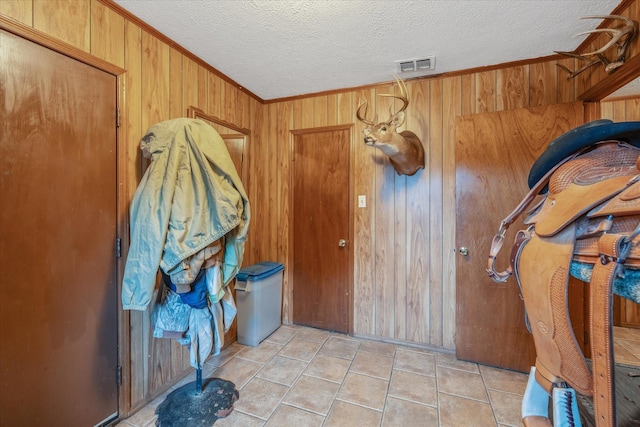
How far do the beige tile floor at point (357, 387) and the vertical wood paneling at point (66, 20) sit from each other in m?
2.19

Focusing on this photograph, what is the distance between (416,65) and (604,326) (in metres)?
2.17

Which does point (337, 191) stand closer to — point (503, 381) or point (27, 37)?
point (503, 381)

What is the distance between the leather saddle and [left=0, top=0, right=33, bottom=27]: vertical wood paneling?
232 cm

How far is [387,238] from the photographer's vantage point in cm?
244

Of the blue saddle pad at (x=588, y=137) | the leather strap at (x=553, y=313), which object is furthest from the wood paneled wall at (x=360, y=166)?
the leather strap at (x=553, y=313)

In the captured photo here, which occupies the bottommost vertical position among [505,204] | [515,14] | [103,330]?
[103,330]

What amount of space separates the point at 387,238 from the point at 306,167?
1140mm

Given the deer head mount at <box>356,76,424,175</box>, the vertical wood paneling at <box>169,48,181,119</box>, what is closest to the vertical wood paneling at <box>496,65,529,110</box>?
the deer head mount at <box>356,76,424,175</box>

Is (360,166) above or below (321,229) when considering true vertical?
above

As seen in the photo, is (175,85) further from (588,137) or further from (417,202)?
(588,137)

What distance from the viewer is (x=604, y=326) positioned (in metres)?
0.57

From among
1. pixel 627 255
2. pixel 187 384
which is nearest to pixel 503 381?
pixel 627 255

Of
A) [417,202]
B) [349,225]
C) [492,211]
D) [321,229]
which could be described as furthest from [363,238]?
[492,211]

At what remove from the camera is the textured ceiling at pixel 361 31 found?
1.50 metres
